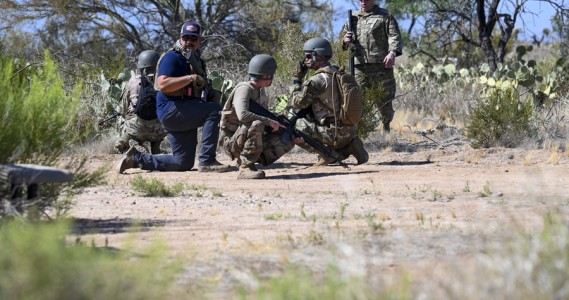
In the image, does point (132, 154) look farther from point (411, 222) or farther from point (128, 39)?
point (128, 39)

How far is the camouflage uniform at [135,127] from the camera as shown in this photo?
12188mm

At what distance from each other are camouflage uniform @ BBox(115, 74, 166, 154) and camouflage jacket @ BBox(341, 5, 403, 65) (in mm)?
2559

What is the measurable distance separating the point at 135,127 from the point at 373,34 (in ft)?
10.4

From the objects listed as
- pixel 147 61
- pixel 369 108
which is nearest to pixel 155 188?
pixel 147 61

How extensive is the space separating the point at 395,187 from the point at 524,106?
484 cm

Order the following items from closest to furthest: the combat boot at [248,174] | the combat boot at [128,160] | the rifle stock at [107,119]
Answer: the combat boot at [248,174] < the combat boot at [128,160] < the rifle stock at [107,119]

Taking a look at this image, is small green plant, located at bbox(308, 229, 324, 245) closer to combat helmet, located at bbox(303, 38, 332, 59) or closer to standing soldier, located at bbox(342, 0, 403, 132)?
combat helmet, located at bbox(303, 38, 332, 59)

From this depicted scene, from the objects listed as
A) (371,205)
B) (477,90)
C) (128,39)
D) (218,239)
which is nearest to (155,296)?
(218,239)

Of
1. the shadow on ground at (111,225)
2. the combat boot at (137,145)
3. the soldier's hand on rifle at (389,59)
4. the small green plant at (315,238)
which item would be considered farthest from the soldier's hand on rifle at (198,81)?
the small green plant at (315,238)

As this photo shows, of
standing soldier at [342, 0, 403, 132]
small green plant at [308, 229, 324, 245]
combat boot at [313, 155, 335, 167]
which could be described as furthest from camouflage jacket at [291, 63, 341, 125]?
small green plant at [308, 229, 324, 245]

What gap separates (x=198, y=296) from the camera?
171 inches

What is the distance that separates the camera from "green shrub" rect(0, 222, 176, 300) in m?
3.50

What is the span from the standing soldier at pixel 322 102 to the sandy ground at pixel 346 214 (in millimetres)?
293

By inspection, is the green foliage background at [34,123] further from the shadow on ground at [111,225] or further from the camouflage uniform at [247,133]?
the camouflage uniform at [247,133]
